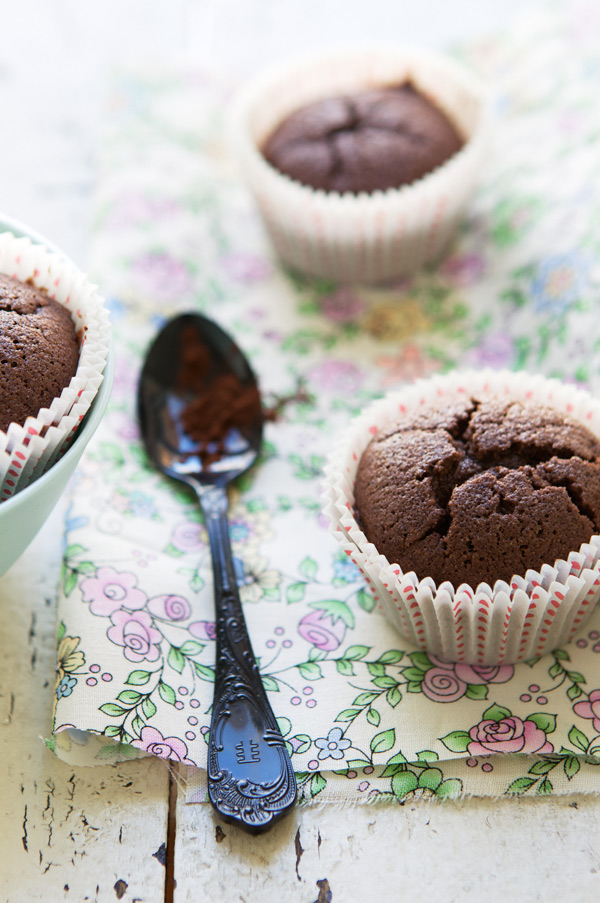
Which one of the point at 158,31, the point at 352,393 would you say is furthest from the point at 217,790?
the point at 158,31

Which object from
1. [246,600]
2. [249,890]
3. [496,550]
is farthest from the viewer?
[246,600]

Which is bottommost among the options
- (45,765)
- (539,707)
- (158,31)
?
(45,765)

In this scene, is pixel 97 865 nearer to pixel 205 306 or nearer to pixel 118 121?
pixel 205 306

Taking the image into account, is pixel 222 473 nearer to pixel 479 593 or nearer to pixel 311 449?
pixel 311 449

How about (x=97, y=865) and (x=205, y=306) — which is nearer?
(x=97, y=865)

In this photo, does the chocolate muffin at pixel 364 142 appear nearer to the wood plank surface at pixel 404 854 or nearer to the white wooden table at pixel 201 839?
the white wooden table at pixel 201 839

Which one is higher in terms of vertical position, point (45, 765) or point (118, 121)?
point (118, 121)

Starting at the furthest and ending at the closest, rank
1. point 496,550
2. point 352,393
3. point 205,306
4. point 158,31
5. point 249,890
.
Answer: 1. point 158,31
2. point 205,306
3. point 352,393
4. point 496,550
5. point 249,890
